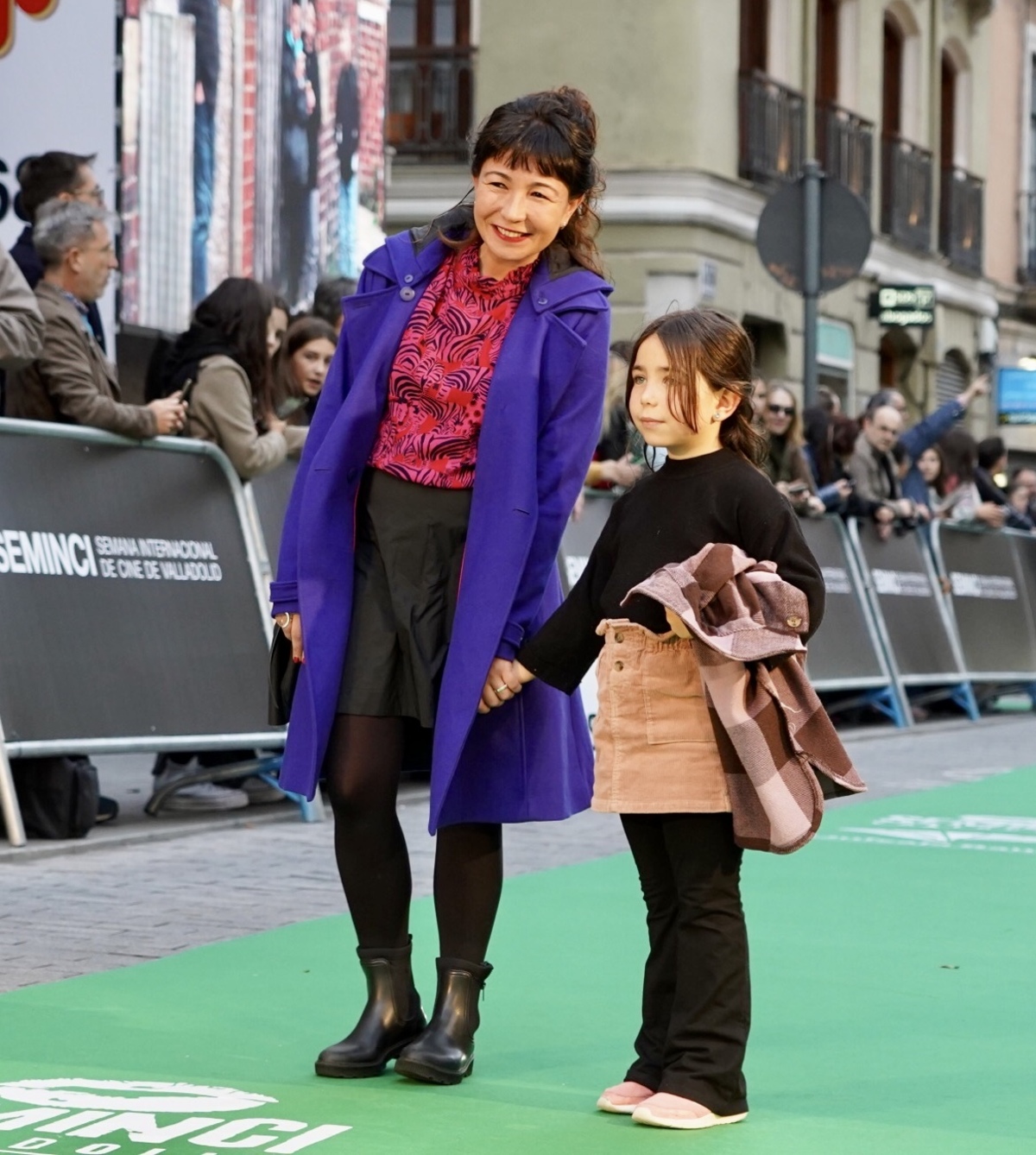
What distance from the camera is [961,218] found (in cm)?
3084

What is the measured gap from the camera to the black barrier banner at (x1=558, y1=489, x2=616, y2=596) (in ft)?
37.6

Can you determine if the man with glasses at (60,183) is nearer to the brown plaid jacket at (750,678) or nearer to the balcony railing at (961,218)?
the brown plaid jacket at (750,678)

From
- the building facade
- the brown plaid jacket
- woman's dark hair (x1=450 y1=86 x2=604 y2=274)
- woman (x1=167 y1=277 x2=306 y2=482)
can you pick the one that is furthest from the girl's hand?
the building facade

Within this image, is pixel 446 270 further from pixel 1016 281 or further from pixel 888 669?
pixel 1016 281

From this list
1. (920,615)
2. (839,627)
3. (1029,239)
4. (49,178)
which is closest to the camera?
(49,178)

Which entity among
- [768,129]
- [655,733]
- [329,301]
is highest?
[768,129]

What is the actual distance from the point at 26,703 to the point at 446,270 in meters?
3.52

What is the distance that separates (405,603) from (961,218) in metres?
27.2

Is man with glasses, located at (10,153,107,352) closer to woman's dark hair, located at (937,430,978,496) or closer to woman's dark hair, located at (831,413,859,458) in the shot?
woman's dark hair, located at (831,413,859,458)

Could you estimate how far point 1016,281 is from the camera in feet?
114

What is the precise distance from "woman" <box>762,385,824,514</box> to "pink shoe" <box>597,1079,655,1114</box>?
844cm

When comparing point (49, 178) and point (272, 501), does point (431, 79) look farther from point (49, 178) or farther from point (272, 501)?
point (272, 501)

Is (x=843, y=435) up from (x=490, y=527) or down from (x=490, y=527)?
up

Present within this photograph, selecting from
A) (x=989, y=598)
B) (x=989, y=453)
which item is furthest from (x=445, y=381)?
(x=989, y=453)
